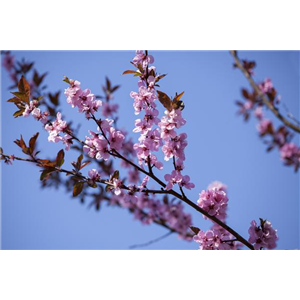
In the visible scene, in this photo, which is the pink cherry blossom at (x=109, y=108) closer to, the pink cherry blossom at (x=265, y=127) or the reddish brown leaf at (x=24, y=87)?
the reddish brown leaf at (x=24, y=87)

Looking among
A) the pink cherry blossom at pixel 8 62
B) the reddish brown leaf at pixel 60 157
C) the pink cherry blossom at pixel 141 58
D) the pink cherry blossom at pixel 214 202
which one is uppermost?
the pink cherry blossom at pixel 8 62

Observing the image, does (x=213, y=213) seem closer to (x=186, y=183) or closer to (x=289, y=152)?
(x=186, y=183)

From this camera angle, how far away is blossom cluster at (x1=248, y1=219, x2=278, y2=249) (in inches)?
50.4

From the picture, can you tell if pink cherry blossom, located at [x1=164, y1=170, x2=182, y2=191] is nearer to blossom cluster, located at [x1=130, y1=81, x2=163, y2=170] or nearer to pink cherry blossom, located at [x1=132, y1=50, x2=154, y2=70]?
blossom cluster, located at [x1=130, y1=81, x2=163, y2=170]

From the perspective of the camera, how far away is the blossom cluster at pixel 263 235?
1281 mm

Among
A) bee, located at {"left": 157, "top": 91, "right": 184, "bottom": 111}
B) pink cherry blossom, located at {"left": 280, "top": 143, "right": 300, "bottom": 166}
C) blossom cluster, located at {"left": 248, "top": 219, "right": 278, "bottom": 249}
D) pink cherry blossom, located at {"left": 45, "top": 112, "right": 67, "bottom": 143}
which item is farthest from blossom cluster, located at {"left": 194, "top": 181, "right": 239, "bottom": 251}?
pink cherry blossom, located at {"left": 280, "top": 143, "right": 300, "bottom": 166}

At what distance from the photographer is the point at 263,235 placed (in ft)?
4.22

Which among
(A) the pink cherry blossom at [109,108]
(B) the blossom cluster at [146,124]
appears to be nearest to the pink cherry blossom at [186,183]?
(B) the blossom cluster at [146,124]

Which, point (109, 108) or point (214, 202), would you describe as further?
point (109, 108)

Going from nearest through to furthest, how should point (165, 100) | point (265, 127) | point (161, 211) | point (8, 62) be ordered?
point (165, 100)
point (8, 62)
point (161, 211)
point (265, 127)

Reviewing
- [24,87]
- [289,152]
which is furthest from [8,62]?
[289,152]
